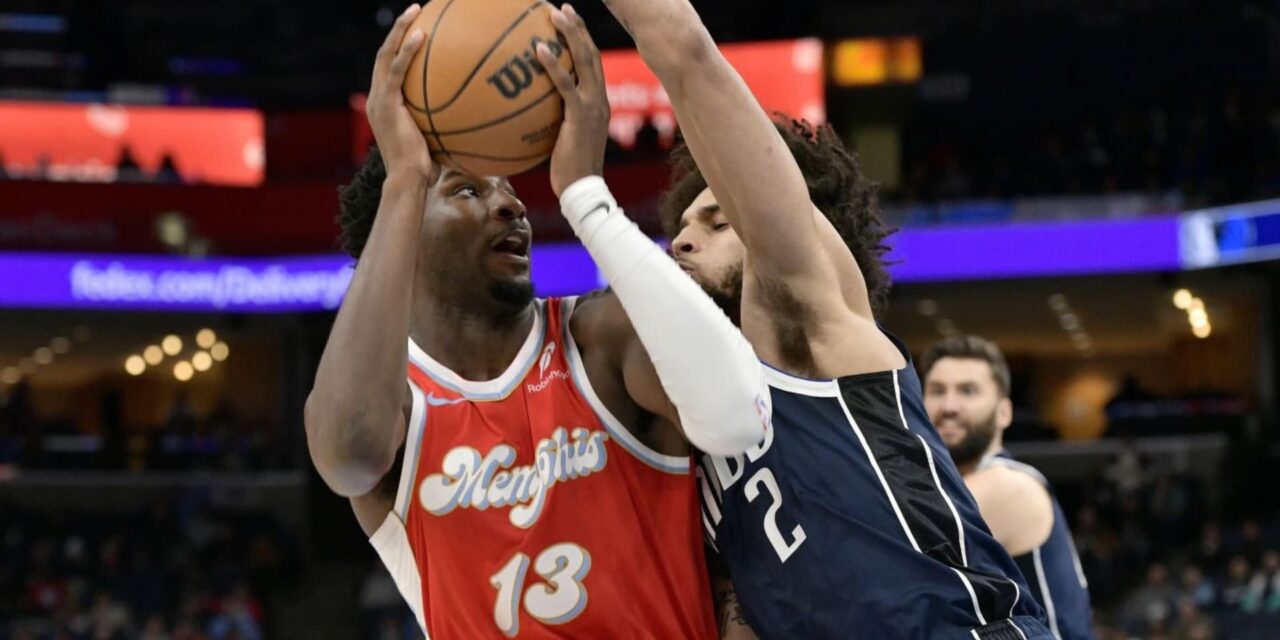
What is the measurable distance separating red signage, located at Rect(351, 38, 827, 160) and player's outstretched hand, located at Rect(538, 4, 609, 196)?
15566 mm

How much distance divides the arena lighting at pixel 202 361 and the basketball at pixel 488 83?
20.6 meters

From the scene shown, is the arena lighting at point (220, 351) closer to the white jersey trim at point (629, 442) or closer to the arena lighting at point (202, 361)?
the arena lighting at point (202, 361)

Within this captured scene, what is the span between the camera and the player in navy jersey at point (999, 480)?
5.05m

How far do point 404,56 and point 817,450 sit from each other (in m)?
1.04

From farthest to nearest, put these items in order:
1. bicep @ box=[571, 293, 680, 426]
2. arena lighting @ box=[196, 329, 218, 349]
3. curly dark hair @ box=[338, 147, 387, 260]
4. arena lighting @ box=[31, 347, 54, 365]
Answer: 1. arena lighting @ box=[196, 329, 218, 349]
2. arena lighting @ box=[31, 347, 54, 365]
3. curly dark hair @ box=[338, 147, 387, 260]
4. bicep @ box=[571, 293, 680, 426]

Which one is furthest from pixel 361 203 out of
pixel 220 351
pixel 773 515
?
pixel 220 351

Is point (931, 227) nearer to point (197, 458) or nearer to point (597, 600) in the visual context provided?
point (197, 458)

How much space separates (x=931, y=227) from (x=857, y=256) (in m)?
13.6

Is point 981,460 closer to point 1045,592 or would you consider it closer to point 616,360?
point 1045,592

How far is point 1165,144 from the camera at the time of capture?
18.6m

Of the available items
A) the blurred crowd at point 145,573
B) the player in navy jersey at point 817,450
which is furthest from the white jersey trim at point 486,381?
the blurred crowd at point 145,573

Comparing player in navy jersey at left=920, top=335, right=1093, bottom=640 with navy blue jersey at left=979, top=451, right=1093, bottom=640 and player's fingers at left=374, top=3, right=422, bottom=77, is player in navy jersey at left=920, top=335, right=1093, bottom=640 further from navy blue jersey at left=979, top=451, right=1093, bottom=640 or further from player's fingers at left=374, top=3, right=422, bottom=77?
player's fingers at left=374, top=3, right=422, bottom=77

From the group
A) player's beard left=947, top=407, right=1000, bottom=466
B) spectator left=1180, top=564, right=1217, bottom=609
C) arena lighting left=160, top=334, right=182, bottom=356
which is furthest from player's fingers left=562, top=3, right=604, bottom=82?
arena lighting left=160, top=334, right=182, bottom=356

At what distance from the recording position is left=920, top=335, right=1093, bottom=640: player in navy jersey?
16.6 ft
